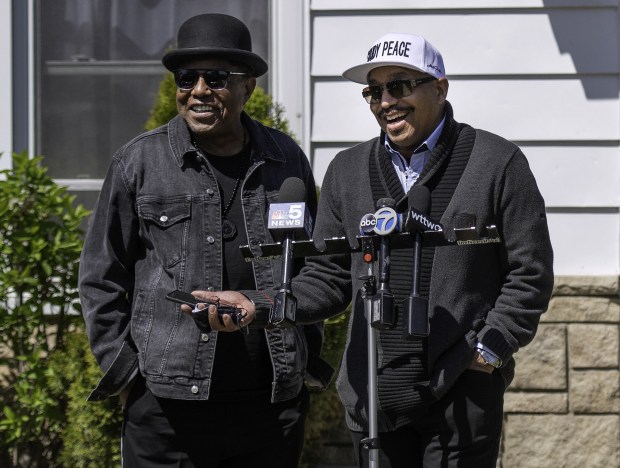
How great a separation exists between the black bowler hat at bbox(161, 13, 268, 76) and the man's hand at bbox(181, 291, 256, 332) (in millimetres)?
1061

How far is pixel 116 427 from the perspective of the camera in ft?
16.9

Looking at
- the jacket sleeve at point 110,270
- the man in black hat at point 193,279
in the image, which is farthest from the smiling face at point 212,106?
the jacket sleeve at point 110,270

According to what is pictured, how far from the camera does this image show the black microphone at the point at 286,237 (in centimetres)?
314

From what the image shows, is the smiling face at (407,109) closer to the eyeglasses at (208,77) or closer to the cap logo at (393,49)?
the cap logo at (393,49)

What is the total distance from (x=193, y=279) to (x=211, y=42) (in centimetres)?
87

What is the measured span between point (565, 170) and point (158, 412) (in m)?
2.90

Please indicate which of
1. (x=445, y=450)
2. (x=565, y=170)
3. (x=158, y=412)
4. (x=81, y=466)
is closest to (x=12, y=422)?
(x=81, y=466)

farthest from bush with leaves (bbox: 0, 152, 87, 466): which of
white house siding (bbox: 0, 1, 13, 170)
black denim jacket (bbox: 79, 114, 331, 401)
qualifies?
black denim jacket (bbox: 79, 114, 331, 401)

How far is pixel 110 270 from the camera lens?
415 centimetres

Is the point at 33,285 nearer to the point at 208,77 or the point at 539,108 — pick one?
the point at 208,77

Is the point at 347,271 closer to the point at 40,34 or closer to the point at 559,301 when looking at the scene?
the point at 559,301

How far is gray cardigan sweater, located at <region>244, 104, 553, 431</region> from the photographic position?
348 centimetres

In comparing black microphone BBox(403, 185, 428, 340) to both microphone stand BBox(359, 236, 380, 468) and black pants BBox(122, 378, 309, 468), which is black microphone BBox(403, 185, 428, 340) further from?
black pants BBox(122, 378, 309, 468)

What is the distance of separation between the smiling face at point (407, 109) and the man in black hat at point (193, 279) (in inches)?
29.2
